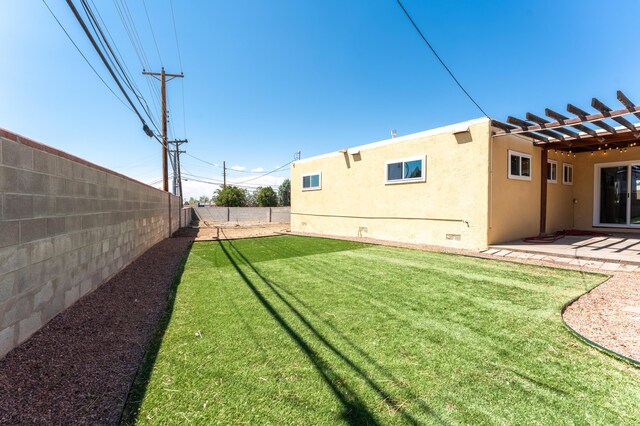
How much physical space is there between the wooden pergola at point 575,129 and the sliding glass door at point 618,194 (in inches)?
33.7

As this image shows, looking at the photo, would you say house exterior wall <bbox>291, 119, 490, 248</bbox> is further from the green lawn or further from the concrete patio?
the green lawn

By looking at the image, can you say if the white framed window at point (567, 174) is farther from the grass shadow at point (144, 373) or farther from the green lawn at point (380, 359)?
the grass shadow at point (144, 373)

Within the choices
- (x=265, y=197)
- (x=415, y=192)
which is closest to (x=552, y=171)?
(x=415, y=192)

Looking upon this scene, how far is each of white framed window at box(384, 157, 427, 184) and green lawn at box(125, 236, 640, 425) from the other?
538cm

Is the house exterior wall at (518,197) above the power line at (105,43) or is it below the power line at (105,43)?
below

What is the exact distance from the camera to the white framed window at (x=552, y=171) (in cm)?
1054

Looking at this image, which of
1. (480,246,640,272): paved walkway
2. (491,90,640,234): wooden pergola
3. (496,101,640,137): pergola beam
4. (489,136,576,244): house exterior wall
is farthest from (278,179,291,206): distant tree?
(496,101,640,137): pergola beam

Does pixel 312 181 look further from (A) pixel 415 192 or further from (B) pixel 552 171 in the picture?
(B) pixel 552 171

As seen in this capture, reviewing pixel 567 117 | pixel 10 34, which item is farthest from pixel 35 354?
pixel 567 117

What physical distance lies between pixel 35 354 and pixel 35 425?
116cm

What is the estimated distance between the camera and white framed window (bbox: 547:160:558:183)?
10.5 m

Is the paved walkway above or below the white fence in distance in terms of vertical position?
below

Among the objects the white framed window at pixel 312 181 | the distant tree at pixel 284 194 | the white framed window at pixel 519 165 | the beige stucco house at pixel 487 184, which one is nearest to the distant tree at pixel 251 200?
the distant tree at pixel 284 194

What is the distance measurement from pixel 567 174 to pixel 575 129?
3.88 metres
